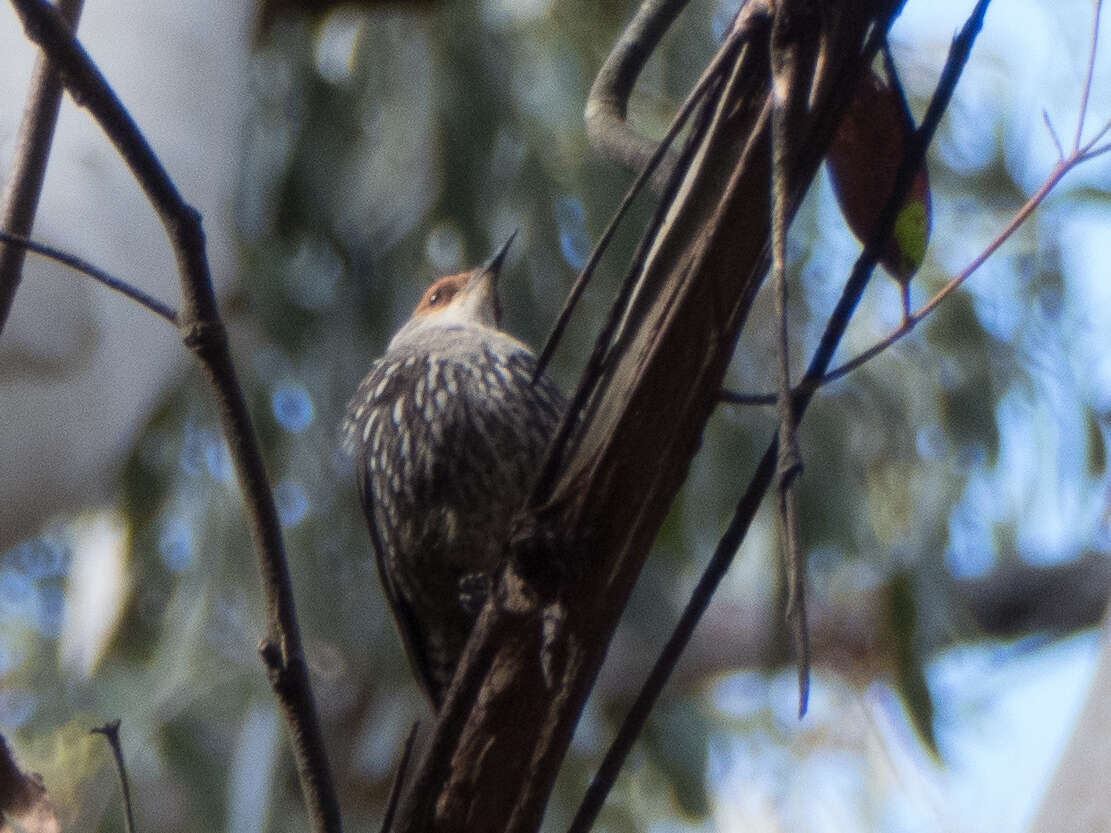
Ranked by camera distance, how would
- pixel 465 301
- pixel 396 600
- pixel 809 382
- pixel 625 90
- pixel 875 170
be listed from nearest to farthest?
pixel 809 382
pixel 875 170
pixel 625 90
pixel 396 600
pixel 465 301

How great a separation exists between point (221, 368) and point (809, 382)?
0.39m

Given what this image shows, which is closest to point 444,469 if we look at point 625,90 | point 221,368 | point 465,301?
point 465,301

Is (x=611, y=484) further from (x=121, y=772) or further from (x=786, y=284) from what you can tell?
(x=121, y=772)

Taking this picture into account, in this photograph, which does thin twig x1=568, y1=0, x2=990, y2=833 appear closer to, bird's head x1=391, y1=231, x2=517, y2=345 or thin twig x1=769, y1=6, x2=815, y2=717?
thin twig x1=769, y1=6, x2=815, y2=717

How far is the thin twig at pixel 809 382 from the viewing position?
0.87 meters

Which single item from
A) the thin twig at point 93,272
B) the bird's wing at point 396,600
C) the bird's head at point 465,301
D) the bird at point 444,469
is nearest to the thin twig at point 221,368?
the thin twig at point 93,272

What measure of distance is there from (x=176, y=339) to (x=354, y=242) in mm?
569

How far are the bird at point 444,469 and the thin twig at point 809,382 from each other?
3.10 feet

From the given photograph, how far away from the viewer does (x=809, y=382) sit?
2.98 ft

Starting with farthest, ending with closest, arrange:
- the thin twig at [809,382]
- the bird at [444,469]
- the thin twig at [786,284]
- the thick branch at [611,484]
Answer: the bird at [444,469]
the thick branch at [611,484]
the thin twig at [809,382]
the thin twig at [786,284]

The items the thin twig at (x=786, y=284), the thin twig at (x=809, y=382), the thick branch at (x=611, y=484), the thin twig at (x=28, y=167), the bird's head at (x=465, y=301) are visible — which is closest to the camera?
the thin twig at (x=786, y=284)

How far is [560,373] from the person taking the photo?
129 inches

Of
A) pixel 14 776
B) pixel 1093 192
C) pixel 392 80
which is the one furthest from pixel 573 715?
pixel 1093 192

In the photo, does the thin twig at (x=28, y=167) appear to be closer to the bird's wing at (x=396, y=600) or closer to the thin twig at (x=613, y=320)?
the thin twig at (x=613, y=320)
